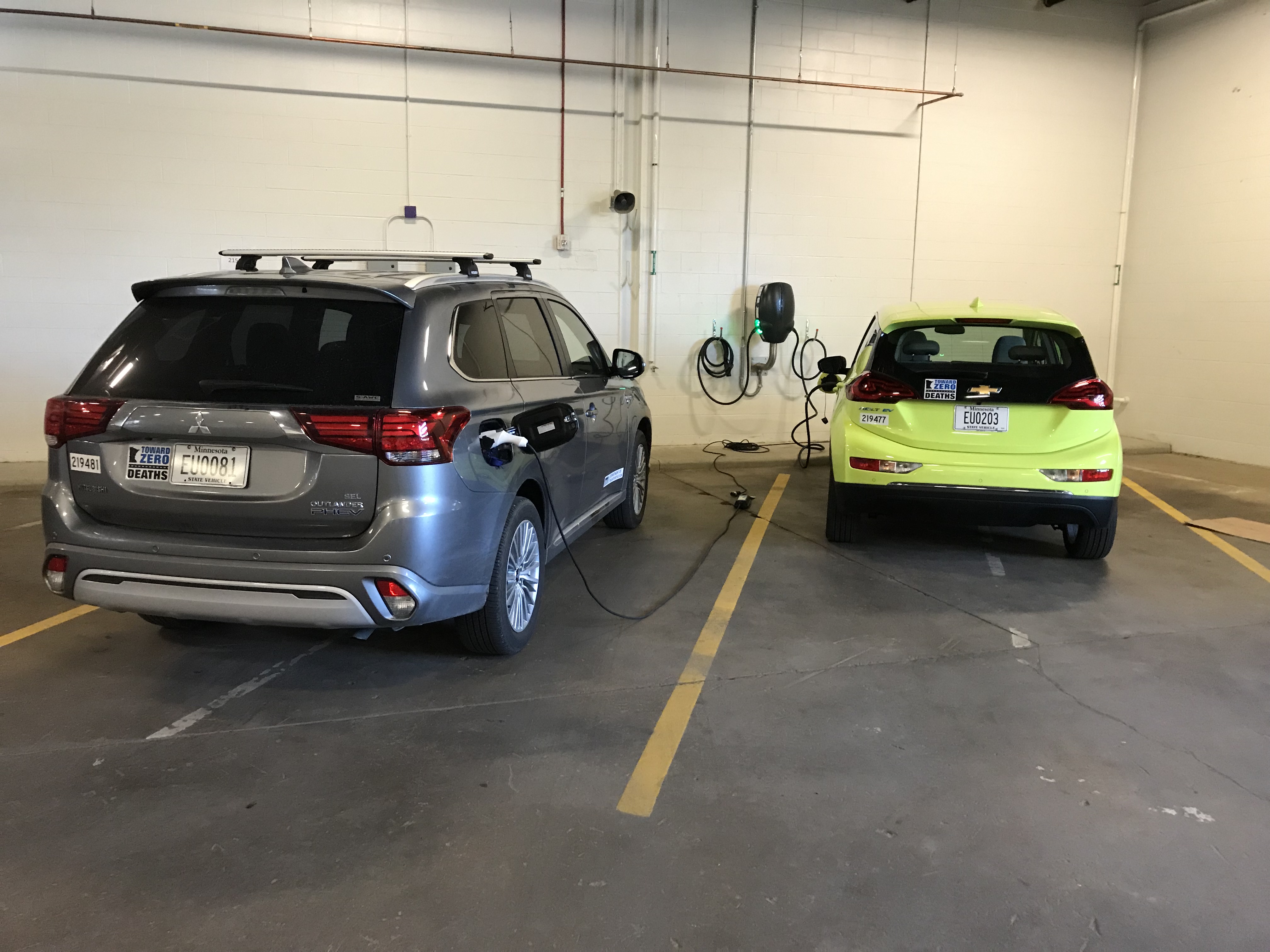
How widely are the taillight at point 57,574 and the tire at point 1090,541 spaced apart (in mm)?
5279

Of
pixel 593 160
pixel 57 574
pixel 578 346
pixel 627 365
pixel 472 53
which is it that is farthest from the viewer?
pixel 593 160

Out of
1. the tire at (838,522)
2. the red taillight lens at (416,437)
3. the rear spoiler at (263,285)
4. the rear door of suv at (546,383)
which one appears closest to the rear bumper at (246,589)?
the red taillight lens at (416,437)

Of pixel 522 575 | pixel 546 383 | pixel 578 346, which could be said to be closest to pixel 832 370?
pixel 578 346

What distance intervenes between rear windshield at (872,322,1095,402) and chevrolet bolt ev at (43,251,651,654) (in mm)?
2853

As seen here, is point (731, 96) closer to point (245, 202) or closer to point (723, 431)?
point (723, 431)

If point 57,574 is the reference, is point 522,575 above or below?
below

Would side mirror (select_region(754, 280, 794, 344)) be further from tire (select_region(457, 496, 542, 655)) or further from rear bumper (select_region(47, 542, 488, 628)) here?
rear bumper (select_region(47, 542, 488, 628))

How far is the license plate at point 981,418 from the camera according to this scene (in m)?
4.98

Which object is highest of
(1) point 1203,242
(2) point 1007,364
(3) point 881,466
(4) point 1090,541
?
(1) point 1203,242

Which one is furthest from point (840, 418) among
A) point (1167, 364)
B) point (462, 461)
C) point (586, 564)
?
point (1167, 364)

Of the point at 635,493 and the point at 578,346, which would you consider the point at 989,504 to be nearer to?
the point at 635,493

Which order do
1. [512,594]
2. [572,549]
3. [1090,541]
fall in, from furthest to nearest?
[572,549] < [1090,541] < [512,594]

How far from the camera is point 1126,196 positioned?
10.9 metres

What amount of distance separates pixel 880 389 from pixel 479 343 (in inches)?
106
